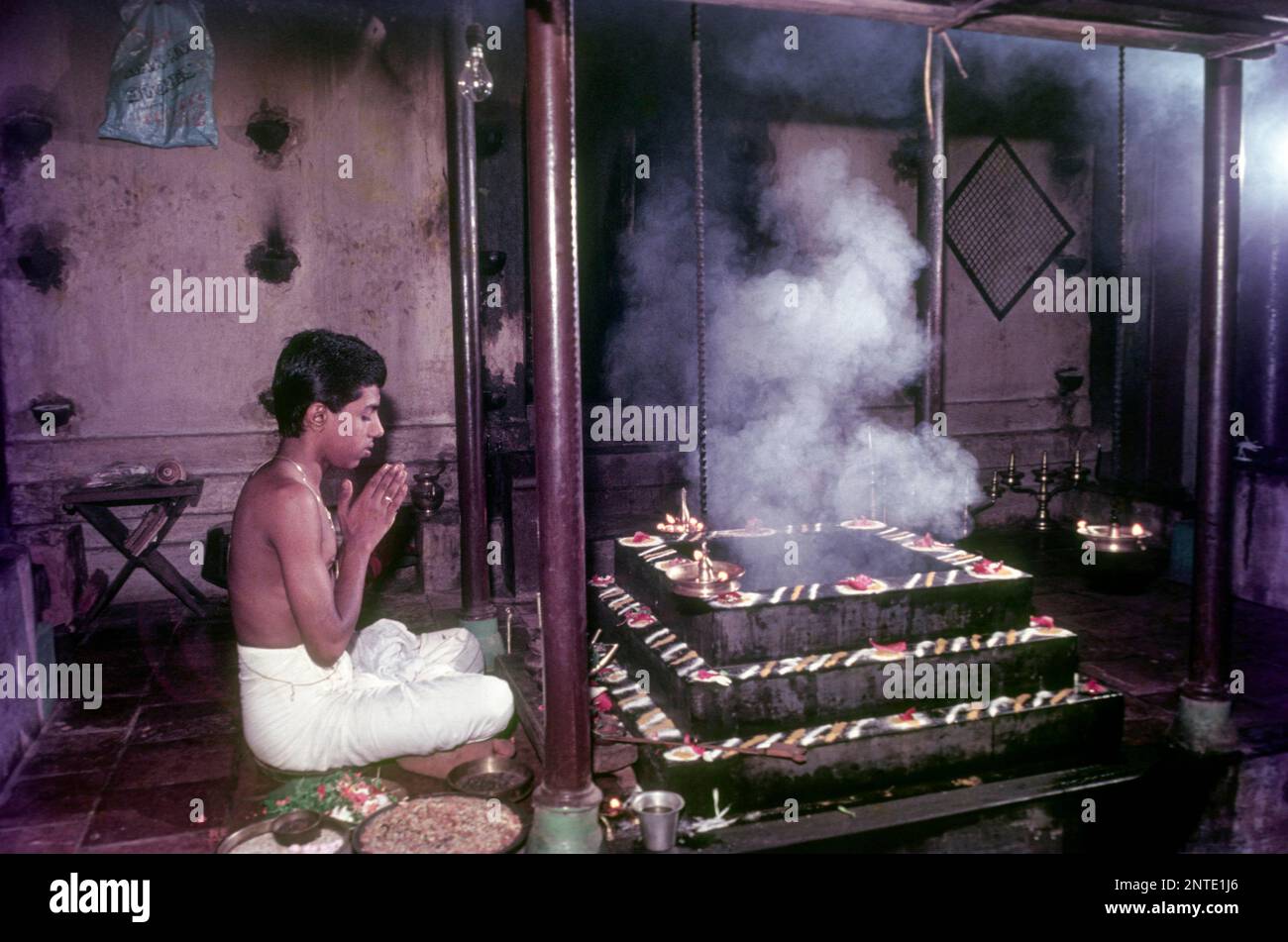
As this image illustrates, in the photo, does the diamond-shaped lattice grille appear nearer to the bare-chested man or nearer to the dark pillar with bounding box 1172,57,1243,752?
the dark pillar with bounding box 1172,57,1243,752

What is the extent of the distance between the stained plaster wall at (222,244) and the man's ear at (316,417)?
5231 mm

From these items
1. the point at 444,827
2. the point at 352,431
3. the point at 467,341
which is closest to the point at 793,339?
the point at 467,341

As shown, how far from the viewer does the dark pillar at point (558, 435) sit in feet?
12.2

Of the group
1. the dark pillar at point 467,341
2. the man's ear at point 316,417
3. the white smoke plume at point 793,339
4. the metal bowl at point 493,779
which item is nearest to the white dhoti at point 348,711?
the metal bowl at point 493,779

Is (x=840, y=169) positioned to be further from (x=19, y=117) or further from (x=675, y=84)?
(x=19, y=117)

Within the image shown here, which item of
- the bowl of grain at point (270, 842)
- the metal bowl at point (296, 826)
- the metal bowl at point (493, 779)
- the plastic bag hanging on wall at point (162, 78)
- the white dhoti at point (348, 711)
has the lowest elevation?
the metal bowl at point (493, 779)

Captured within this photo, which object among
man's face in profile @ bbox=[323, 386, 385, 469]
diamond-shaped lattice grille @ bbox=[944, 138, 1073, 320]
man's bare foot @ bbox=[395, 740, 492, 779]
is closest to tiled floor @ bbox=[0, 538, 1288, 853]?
man's bare foot @ bbox=[395, 740, 492, 779]

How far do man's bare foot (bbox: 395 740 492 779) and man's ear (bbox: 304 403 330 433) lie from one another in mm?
1978

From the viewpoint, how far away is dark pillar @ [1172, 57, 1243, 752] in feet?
16.4

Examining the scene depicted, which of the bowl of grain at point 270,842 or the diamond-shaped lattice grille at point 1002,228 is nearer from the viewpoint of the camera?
the bowl of grain at point 270,842

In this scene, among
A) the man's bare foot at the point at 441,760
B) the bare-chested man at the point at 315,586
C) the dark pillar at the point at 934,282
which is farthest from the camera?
the dark pillar at the point at 934,282

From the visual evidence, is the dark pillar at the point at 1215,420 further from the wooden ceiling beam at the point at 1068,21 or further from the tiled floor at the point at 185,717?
the tiled floor at the point at 185,717

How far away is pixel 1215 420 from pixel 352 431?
16.5 ft

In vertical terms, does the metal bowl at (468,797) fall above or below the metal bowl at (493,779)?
above
